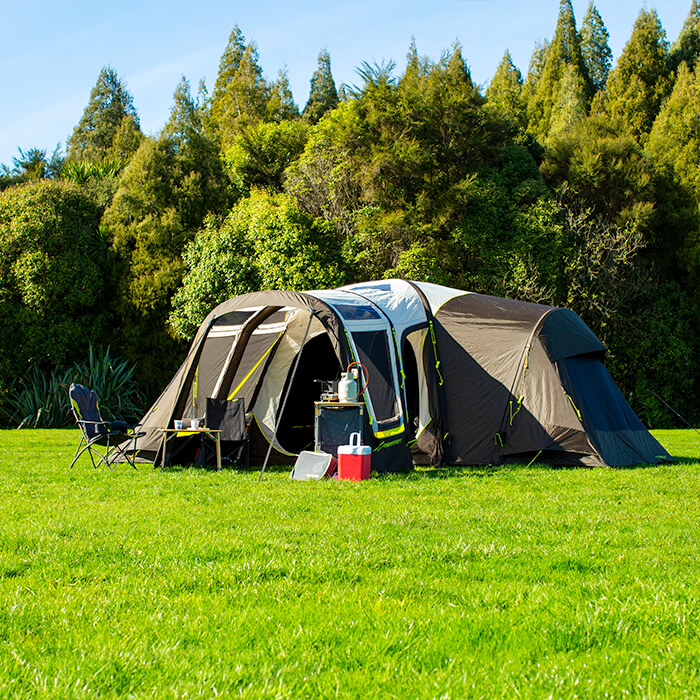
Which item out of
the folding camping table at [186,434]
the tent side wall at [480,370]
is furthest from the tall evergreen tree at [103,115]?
the folding camping table at [186,434]

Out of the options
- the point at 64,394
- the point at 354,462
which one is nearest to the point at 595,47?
the point at 64,394

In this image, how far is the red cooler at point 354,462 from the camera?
6828mm

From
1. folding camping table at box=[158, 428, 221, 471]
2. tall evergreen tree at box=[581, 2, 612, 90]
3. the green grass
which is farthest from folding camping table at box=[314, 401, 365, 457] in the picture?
tall evergreen tree at box=[581, 2, 612, 90]

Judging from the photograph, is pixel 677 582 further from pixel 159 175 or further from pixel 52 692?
pixel 159 175

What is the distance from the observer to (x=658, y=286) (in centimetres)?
1800

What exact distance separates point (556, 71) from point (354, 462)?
25.0m

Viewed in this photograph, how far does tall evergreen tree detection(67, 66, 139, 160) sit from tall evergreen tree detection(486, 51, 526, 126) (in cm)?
1539

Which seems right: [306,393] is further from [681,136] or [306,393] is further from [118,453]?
[681,136]

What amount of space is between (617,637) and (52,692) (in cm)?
188

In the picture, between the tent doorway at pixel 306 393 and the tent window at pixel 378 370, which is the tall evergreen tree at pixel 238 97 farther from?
the tent window at pixel 378 370

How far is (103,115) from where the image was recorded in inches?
1291

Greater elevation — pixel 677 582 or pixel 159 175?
pixel 159 175

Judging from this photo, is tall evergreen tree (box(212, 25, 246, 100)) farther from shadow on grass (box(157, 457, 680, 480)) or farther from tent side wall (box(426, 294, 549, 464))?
shadow on grass (box(157, 457, 680, 480))

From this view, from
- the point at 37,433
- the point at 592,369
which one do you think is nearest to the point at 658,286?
the point at 592,369
